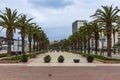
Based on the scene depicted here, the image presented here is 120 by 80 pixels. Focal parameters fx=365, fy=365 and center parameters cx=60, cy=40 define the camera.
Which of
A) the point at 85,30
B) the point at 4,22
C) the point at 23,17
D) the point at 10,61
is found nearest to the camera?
the point at 10,61

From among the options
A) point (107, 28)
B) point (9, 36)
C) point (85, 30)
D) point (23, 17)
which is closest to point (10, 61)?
point (9, 36)

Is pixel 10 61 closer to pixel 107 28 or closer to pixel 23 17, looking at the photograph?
pixel 107 28

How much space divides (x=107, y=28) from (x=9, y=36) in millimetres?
18037

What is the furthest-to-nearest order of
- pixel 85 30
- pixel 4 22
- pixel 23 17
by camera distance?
pixel 85 30 < pixel 23 17 < pixel 4 22

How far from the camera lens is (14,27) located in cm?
6681
